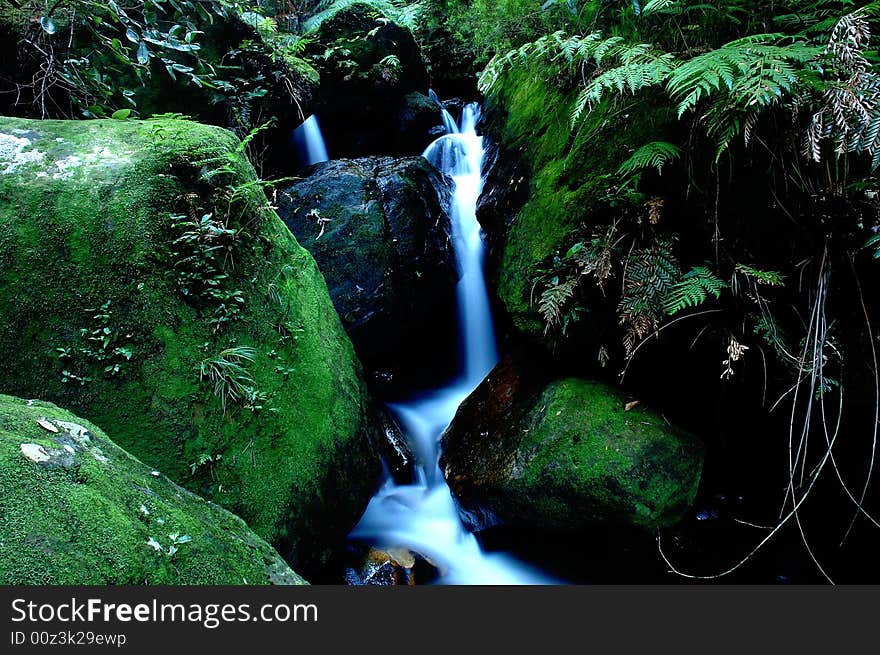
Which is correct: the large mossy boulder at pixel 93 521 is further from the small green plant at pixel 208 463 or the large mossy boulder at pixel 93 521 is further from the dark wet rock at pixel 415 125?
the dark wet rock at pixel 415 125

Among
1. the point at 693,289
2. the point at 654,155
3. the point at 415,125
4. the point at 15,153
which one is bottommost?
the point at 693,289

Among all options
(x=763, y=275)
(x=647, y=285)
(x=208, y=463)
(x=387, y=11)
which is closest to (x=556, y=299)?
(x=647, y=285)

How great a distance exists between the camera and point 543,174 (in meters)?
4.27

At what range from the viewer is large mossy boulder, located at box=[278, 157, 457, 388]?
5039mm

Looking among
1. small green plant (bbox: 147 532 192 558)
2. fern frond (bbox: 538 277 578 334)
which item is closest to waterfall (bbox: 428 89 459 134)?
fern frond (bbox: 538 277 578 334)

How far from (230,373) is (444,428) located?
→ 2.45 metres

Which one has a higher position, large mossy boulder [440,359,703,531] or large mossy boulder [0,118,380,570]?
large mossy boulder [0,118,380,570]

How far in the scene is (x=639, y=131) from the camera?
3461 mm

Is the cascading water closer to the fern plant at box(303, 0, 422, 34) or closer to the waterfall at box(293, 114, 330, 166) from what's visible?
the waterfall at box(293, 114, 330, 166)

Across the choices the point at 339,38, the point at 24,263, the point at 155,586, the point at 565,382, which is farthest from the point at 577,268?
the point at 339,38

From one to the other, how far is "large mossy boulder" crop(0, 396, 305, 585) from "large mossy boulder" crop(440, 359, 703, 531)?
204cm

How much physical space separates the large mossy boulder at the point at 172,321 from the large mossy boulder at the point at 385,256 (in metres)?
1.74

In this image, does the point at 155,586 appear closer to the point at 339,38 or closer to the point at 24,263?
the point at 24,263

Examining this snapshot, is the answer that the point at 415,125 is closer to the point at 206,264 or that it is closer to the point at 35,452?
the point at 206,264
